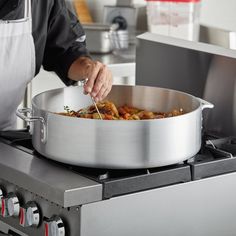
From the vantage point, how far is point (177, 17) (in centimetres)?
365

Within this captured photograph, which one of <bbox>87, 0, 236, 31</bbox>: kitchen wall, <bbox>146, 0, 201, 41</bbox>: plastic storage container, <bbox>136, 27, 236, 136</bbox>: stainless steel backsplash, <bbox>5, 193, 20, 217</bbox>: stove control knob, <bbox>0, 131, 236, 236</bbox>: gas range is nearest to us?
<bbox>0, 131, 236, 236</bbox>: gas range

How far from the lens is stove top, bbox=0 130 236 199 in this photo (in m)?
A: 1.62

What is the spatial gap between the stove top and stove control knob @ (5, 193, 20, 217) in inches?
4.7

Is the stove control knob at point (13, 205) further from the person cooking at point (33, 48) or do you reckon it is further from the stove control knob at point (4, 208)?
the person cooking at point (33, 48)

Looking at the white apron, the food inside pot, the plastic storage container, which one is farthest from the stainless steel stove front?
the plastic storage container

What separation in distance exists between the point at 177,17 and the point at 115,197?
215cm

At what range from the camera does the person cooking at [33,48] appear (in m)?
2.20

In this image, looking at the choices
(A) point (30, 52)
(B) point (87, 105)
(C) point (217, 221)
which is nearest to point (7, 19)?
(A) point (30, 52)

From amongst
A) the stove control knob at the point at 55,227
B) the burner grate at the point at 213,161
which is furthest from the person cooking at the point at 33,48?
the stove control knob at the point at 55,227

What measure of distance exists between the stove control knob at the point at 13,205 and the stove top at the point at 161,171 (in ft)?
0.39

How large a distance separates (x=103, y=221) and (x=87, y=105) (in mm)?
450

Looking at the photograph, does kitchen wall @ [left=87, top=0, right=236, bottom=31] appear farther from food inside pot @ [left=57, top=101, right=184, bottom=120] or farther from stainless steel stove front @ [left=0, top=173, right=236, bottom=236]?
stainless steel stove front @ [left=0, top=173, right=236, bottom=236]

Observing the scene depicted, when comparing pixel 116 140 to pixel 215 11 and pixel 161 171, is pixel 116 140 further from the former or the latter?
pixel 215 11

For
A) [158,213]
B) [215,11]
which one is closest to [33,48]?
[158,213]
